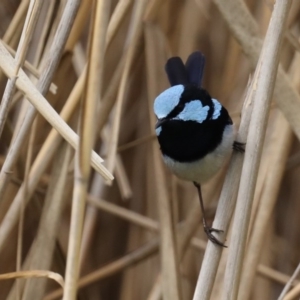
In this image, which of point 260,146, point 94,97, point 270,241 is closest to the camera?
point 94,97

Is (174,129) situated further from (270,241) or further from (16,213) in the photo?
(270,241)

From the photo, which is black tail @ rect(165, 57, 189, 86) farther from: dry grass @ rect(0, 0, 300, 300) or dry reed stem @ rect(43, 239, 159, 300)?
dry reed stem @ rect(43, 239, 159, 300)

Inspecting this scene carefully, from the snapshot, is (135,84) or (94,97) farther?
(135,84)

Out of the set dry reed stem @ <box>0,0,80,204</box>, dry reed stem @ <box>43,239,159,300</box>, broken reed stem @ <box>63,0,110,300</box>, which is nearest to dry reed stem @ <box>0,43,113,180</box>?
dry reed stem @ <box>0,0,80,204</box>

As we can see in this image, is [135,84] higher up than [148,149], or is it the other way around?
[135,84]

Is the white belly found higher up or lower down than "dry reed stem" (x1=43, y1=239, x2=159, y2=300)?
higher up

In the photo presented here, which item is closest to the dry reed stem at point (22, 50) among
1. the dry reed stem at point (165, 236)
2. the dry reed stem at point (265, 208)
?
the dry reed stem at point (165, 236)

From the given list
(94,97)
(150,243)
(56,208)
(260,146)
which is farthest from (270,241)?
(94,97)

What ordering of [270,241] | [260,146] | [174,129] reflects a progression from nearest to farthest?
[260,146] → [174,129] → [270,241]
